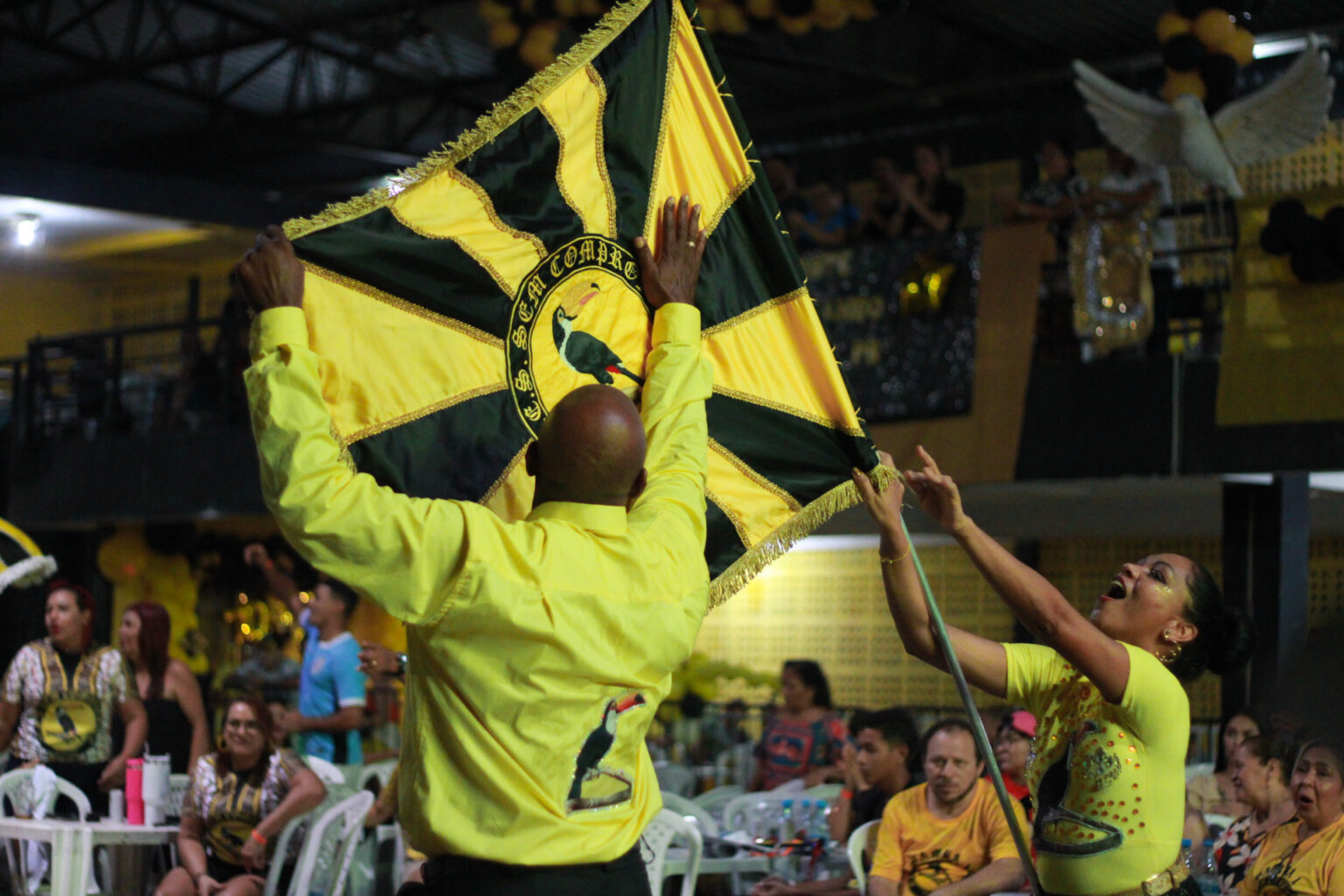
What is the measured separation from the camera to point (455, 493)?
2627 millimetres

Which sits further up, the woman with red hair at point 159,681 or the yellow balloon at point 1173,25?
the yellow balloon at point 1173,25

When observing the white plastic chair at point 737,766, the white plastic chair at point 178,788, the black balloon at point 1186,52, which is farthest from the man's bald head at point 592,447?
the white plastic chair at point 737,766

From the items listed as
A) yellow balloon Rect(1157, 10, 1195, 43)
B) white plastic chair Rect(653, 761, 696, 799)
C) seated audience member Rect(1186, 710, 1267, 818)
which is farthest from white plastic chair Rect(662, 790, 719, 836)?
yellow balloon Rect(1157, 10, 1195, 43)

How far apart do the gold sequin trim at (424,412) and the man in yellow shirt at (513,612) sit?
0.24 metres

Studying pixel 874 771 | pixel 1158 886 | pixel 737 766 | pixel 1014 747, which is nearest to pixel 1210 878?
pixel 1014 747

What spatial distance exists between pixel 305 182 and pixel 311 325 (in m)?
13.9

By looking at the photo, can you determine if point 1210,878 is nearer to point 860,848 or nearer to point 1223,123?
point 860,848

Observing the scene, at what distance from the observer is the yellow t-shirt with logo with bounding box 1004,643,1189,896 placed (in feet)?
8.83

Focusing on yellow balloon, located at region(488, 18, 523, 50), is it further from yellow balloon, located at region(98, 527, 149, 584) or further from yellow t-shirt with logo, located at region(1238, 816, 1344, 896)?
yellow t-shirt with logo, located at region(1238, 816, 1344, 896)

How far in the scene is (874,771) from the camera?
5.71 m

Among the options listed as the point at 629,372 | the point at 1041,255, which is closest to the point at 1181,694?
the point at 629,372

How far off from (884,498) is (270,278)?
1317 mm

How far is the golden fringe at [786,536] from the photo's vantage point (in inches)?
118

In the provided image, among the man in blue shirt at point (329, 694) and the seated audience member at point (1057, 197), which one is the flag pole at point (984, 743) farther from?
the seated audience member at point (1057, 197)
